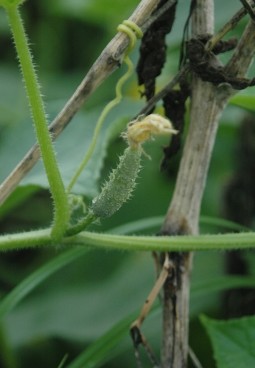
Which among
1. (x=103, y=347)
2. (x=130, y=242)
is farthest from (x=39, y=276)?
(x=130, y=242)

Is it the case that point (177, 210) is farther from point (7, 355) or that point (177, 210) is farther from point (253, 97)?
point (7, 355)

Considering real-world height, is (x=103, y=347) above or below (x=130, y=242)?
below

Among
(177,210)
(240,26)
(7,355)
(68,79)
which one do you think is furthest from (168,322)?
(68,79)

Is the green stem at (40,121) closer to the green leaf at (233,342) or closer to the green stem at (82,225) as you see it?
the green stem at (82,225)

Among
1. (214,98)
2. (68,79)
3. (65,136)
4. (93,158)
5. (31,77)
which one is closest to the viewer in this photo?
(31,77)

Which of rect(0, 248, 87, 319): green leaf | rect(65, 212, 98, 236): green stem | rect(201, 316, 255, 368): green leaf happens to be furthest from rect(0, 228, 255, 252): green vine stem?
rect(0, 248, 87, 319): green leaf

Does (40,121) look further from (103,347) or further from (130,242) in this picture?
(103,347)

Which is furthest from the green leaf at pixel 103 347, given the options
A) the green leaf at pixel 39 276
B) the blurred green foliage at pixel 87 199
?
the green leaf at pixel 39 276
